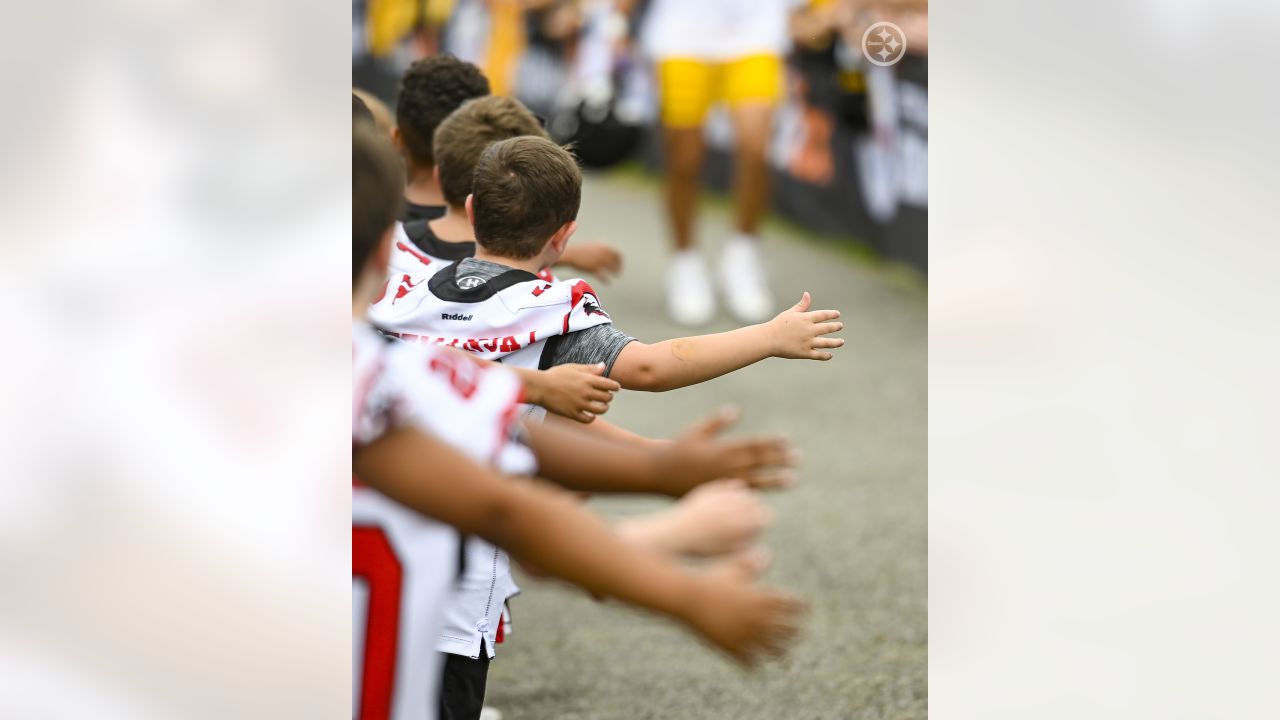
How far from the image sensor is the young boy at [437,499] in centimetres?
142

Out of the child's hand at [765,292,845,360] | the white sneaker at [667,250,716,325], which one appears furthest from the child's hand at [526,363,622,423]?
the white sneaker at [667,250,716,325]

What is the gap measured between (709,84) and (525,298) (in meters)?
4.24

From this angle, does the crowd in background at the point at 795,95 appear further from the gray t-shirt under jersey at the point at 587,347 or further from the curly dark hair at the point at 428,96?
the gray t-shirt under jersey at the point at 587,347

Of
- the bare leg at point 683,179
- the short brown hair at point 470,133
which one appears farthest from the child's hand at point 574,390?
the bare leg at point 683,179

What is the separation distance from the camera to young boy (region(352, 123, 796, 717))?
1.42m

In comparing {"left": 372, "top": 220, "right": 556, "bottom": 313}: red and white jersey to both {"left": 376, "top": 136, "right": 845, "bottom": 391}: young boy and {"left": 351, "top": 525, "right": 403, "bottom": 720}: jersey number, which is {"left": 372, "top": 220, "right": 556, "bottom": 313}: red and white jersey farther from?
{"left": 351, "top": 525, "right": 403, "bottom": 720}: jersey number

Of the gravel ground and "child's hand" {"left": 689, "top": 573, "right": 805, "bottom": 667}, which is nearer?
"child's hand" {"left": 689, "top": 573, "right": 805, "bottom": 667}

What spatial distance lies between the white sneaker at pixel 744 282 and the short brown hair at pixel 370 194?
4551mm

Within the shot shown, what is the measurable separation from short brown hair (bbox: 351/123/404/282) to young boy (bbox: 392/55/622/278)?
3.62 feet
